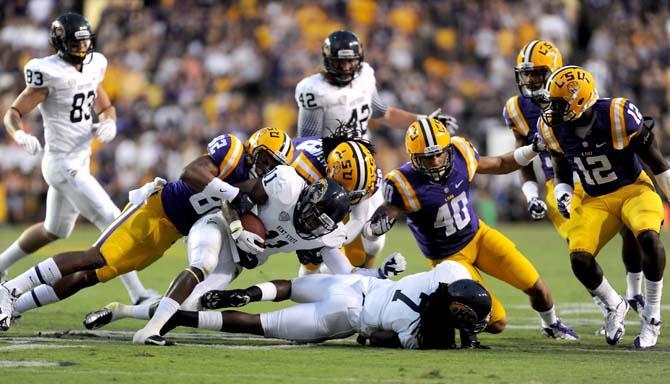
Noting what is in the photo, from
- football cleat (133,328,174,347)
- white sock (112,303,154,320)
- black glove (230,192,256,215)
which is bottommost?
football cleat (133,328,174,347)

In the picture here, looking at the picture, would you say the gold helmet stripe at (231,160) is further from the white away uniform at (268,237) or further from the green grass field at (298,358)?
the green grass field at (298,358)

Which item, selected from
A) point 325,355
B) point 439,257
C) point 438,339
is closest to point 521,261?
point 439,257

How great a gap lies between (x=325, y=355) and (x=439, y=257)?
1.48 meters

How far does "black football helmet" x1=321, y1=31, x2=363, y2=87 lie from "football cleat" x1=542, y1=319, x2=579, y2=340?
2545 mm

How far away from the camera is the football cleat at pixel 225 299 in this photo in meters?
6.42

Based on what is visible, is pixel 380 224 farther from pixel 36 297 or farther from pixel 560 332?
pixel 36 297

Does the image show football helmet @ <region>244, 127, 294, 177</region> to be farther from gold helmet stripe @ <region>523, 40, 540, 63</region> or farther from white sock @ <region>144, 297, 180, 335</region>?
gold helmet stripe @ <region>523, 40, 540, 63</region>

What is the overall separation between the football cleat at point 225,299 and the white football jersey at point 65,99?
2.62 metres

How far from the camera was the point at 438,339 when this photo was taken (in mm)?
6344

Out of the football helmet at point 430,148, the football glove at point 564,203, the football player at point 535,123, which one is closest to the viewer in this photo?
the football helmet at point 430,148

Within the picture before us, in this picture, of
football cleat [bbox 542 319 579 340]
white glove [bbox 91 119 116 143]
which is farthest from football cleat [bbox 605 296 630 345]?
white glove [bbox 91 119 116 143]

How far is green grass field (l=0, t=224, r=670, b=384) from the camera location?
5.29m

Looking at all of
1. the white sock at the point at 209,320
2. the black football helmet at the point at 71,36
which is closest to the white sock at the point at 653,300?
the white sock at the point at 209,320

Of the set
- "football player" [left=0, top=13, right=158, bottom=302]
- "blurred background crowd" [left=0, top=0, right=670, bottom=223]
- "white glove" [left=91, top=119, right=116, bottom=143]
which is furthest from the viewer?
"blurred background crowd" [left=0, top=0, right=670, bottom=223]
